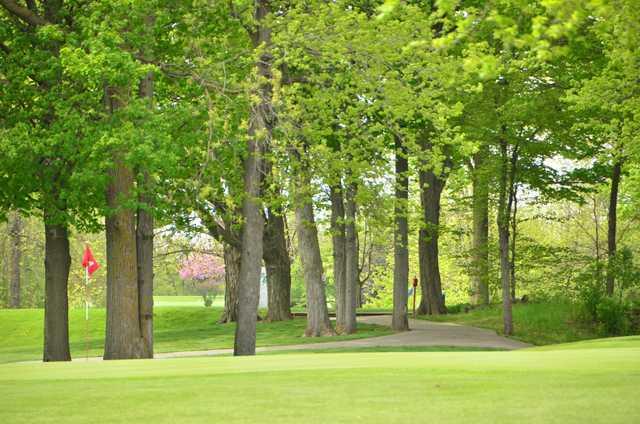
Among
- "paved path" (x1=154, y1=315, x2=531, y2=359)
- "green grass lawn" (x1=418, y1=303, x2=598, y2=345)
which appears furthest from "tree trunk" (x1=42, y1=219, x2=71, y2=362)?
"green grass lawn" (x1=418, y1=303, x2=598, y2=345)

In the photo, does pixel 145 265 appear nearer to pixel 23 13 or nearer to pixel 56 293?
pixel 56 293

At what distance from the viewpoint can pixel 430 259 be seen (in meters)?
41.0

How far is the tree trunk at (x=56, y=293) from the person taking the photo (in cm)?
2539

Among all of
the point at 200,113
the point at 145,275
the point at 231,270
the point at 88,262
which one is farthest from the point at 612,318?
the point at 231,270

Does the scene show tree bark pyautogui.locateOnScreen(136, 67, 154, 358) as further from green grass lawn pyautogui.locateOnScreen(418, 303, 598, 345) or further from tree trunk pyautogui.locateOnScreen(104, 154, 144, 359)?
green grass lawn pyautogui.locateOnScreen(418, 303, 598, 345)

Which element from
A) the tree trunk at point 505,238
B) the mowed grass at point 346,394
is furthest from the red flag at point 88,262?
the mowed grass at point 346,394

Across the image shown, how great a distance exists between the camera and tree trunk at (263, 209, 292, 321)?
42.0 metres

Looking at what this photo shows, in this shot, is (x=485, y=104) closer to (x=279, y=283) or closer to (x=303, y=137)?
(x=303, y=137)

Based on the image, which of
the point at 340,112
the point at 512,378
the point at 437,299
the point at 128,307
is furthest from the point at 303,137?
the point at 437,299

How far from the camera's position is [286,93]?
70.7 ft

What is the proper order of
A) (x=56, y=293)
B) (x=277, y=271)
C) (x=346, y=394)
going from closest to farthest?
1. (x=346, y=394)
2. (x=56, y=293)
3. (x=277, y=271)

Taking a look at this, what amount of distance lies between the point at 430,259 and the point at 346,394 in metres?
32.9

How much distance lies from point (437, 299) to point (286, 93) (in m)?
22.0

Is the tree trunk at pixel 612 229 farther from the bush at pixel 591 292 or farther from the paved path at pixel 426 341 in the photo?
the paved path at pixel 426 341
